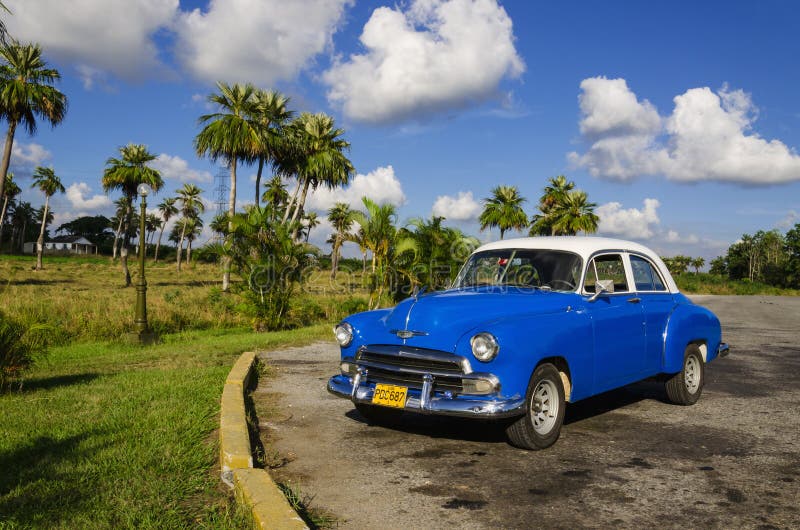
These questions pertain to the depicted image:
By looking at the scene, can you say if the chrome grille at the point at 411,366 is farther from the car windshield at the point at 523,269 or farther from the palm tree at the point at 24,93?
the palm tree at the point at 24,93

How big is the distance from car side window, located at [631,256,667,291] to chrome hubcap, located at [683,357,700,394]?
39.3 inches

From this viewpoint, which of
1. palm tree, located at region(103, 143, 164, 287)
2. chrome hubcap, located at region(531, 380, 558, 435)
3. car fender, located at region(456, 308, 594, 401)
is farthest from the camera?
palm tree, located at region(103, 143, 164, 287)

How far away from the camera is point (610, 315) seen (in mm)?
6020

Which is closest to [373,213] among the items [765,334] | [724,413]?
[765,334]

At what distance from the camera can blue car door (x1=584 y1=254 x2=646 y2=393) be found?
5.87 m

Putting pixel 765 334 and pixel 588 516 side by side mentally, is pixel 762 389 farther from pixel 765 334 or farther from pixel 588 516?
pixel 765 334

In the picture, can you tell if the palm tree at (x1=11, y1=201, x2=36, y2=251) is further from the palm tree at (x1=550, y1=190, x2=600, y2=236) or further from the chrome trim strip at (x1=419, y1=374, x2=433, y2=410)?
the chrome trim strip at (x1=419, y1=374, x2=433, y2=410)

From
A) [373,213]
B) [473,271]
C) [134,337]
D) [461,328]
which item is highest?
[373,213]

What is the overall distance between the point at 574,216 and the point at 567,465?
45250 mm

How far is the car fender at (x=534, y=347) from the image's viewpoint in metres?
4.89

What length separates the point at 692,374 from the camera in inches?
293

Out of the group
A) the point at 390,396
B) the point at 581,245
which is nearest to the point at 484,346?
the point at 390,396

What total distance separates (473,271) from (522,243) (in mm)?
600

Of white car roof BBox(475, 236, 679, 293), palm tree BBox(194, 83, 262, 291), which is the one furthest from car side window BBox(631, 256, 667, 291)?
palm tree BBox(194, 83, 262, 291)
